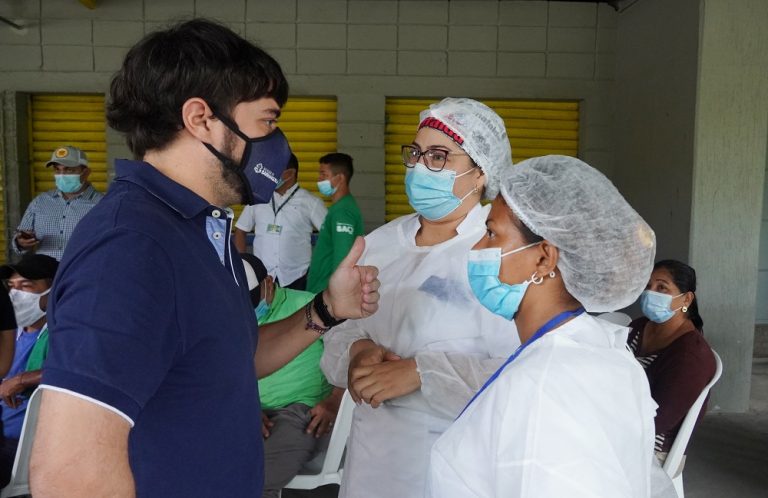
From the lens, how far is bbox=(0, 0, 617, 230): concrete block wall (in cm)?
584

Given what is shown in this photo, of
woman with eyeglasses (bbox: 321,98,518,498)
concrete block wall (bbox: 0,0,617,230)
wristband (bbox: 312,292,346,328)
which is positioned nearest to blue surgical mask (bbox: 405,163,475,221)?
woman with eyeglasses (bbox: 321,98,518,498)

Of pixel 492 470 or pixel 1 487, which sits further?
pixel 1 487

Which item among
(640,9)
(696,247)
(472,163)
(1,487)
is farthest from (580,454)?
(640,9)

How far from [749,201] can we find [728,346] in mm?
1050

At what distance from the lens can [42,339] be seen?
269 cm

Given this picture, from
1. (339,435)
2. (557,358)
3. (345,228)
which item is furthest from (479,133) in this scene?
(345,228)

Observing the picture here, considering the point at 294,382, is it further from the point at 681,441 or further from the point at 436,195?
the point at 681,441

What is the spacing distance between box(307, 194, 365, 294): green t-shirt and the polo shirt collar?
3.35 m

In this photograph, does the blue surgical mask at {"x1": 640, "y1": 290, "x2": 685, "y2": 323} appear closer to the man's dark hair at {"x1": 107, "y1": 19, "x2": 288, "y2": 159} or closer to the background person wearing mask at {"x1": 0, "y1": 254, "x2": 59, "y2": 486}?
the man's dark hair at {"x1": 107, "y1": 19, "x2": 288, "y2": 159}

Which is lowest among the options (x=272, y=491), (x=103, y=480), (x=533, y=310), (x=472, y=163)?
(x=272, y=491)

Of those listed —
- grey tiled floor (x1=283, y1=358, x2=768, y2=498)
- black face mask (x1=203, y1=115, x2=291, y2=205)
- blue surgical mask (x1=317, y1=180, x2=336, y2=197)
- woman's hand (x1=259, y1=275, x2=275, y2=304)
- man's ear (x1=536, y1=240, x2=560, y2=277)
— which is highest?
black face mask (x1=203, y1=115, x2=291, y2=205)

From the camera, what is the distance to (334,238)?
4.51m

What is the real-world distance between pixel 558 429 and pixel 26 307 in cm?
252

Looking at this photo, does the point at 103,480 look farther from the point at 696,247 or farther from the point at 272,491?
the point at 696,247
